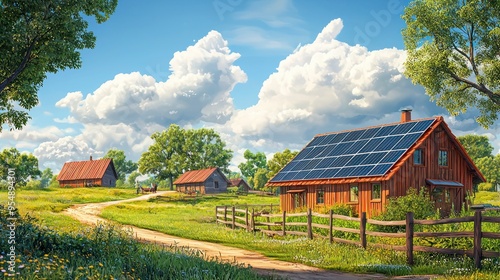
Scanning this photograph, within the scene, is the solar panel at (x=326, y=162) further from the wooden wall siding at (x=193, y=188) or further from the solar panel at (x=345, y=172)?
the wooden wall siding at (x=193, y=188)

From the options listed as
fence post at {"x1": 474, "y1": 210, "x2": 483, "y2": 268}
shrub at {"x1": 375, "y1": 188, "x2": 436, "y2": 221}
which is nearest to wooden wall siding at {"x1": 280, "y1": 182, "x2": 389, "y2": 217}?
shrub at {"x1": 375, "y1": 188, "x2": 436, "y2": 221}

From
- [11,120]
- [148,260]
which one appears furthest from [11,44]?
[148,260]

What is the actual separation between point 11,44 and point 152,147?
3410 inches

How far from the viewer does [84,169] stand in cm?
10838

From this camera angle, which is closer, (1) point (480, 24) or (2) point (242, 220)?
(2) point (242, 220)

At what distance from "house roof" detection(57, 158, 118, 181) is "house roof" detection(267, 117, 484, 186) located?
72213mm

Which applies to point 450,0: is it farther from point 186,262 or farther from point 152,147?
point 152,147

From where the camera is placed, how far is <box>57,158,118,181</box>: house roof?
106 meters

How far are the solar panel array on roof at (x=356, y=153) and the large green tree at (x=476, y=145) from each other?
273 feet

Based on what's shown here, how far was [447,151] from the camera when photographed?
124ft

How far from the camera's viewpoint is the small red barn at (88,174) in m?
105

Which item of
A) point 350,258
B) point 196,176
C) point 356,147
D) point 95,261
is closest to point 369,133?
point 356,147

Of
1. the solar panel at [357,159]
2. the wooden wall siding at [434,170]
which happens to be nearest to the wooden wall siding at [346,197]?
the wooden wall siding at [434,170]

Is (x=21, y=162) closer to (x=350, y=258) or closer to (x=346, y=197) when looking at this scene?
(x=346, y=197)
